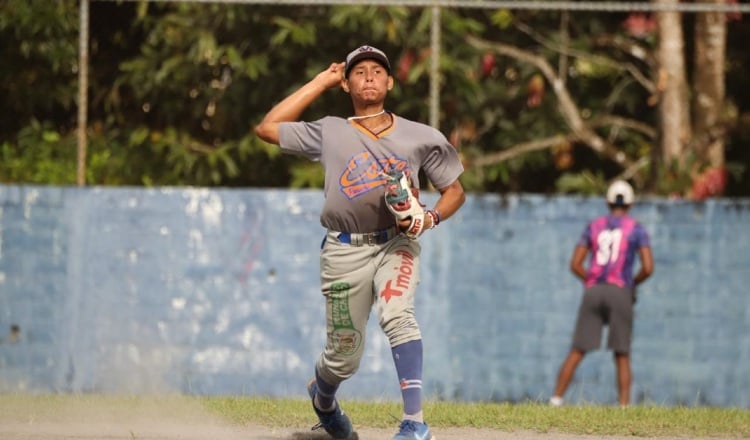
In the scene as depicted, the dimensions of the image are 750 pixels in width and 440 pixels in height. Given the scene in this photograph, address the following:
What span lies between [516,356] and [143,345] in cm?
307

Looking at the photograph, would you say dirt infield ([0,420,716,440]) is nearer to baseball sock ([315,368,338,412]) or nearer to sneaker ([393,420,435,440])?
baseball sock ([315,368,338,412])

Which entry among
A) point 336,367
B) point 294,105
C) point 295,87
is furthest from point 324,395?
point 295,87

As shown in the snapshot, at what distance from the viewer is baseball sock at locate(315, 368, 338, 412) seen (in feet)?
23.0

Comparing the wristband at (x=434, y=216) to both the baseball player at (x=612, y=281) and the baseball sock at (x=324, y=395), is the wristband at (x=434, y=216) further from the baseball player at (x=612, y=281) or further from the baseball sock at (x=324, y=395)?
the baseball player at (x=612, y=281)

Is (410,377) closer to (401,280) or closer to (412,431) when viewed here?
(412,431)

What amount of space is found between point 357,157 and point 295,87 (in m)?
8.51

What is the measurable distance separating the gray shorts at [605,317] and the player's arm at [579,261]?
0.15 meters

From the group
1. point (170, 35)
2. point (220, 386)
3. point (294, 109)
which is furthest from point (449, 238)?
point (294, 109)

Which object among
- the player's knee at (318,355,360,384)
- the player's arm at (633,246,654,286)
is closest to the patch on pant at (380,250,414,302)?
the player's knee at (318,355,360,384)

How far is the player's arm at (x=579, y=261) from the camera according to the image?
11219 mm

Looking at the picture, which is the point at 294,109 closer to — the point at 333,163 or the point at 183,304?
the point at 333,163

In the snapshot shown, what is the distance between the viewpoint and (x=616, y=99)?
54.5ft

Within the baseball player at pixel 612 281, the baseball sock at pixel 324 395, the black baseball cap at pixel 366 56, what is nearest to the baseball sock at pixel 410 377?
the baseball sock at pixel 324 395

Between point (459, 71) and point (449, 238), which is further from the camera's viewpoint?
point (459, 71)
